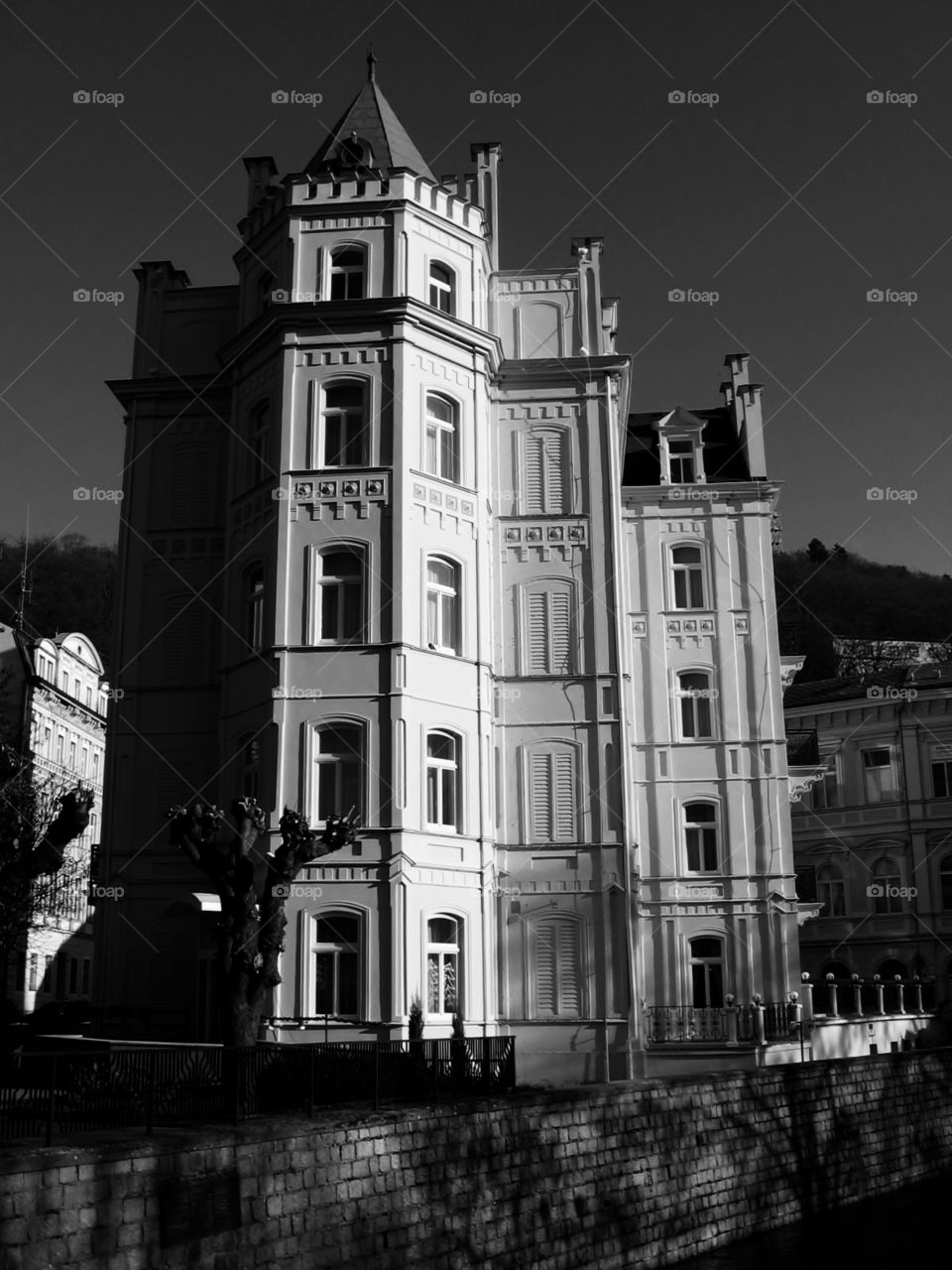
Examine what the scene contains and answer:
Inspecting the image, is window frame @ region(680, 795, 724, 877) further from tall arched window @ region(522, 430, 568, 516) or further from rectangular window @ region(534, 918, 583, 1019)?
tall arched window @ region(522, 430, 568, 516)

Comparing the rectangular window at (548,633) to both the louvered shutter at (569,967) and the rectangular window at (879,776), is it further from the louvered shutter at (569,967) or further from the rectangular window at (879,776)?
the rectangular window at (879,776)

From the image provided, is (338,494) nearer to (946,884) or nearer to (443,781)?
(443,781)

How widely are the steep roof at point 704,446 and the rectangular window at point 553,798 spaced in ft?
39.2

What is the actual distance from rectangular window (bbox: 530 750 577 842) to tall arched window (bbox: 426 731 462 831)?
89.0 inches

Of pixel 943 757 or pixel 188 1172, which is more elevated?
pixel 943 757

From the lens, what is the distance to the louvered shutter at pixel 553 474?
31.4 metres

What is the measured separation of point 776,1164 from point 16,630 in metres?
47.1

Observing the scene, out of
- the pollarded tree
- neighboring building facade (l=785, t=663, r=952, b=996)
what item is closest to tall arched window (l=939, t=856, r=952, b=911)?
neighboring building facade (l=785, t=663, r=952, b=996)

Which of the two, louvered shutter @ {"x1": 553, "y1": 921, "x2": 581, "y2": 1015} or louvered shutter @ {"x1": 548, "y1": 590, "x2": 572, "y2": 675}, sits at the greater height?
louvered shutter @ {"x1": 548, "y1": 590, "x2": 572, "y2": 675}

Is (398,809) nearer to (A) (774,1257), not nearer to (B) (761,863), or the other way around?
(A) (774,1257)

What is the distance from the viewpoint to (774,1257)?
19.9 metres

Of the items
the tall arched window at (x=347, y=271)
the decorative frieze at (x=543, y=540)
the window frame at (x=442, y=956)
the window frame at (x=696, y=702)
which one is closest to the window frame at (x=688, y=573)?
the window frame at (x=696, y=702)

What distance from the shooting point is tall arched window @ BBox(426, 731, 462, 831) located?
89.3 ft

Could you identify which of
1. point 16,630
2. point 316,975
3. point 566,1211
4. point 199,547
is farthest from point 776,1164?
point 16,630
